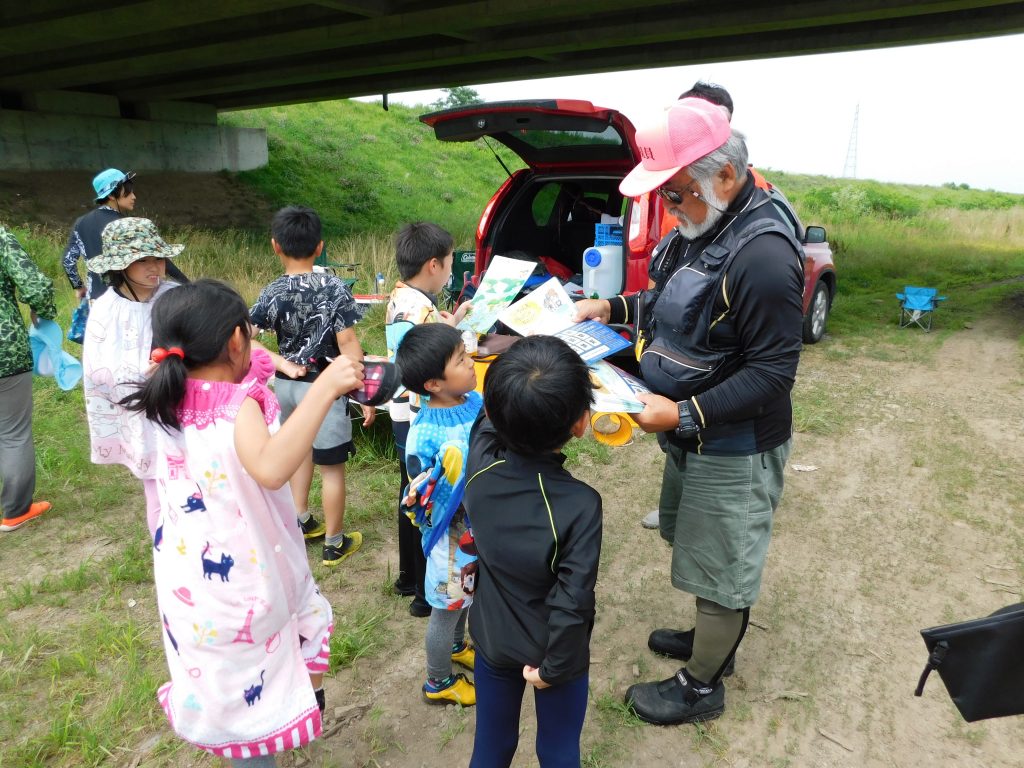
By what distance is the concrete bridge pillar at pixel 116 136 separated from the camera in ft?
51.6

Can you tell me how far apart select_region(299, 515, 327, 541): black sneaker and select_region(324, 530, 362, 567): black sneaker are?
0.18 meters

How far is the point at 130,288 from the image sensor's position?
118 inches

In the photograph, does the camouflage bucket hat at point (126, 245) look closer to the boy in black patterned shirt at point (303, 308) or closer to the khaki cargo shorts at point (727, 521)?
the boy in black patterned shirt at point (303, 308)

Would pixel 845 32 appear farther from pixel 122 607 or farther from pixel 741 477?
pixel 122 607

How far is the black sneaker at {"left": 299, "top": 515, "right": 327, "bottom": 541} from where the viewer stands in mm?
3730

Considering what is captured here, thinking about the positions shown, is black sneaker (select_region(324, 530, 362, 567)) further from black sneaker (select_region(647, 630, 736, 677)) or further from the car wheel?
the car wheel

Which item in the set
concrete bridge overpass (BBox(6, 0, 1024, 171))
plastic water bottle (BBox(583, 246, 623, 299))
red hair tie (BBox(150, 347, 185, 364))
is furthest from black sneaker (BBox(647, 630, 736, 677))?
concrete bridge overpass (BBox(6, 0, 1024, 171))

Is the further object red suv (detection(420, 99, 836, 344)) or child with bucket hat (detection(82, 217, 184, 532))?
red suv (detection(420, 99, 836, 344))

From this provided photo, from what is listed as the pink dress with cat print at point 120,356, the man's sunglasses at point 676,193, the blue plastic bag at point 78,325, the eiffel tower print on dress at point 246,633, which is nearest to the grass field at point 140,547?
the pink dress with cat print at point 120,356

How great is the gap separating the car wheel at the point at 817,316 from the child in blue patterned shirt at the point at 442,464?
5885 mm

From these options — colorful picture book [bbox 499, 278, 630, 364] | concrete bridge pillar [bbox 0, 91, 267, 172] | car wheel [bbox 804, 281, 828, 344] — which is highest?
concrete bridge pillar [bbox 0, 91, 267, 172]

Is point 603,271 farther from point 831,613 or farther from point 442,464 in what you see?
point 442,464

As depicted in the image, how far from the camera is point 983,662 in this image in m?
1.43

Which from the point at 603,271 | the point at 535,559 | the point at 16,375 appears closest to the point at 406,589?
the point at 535,559
